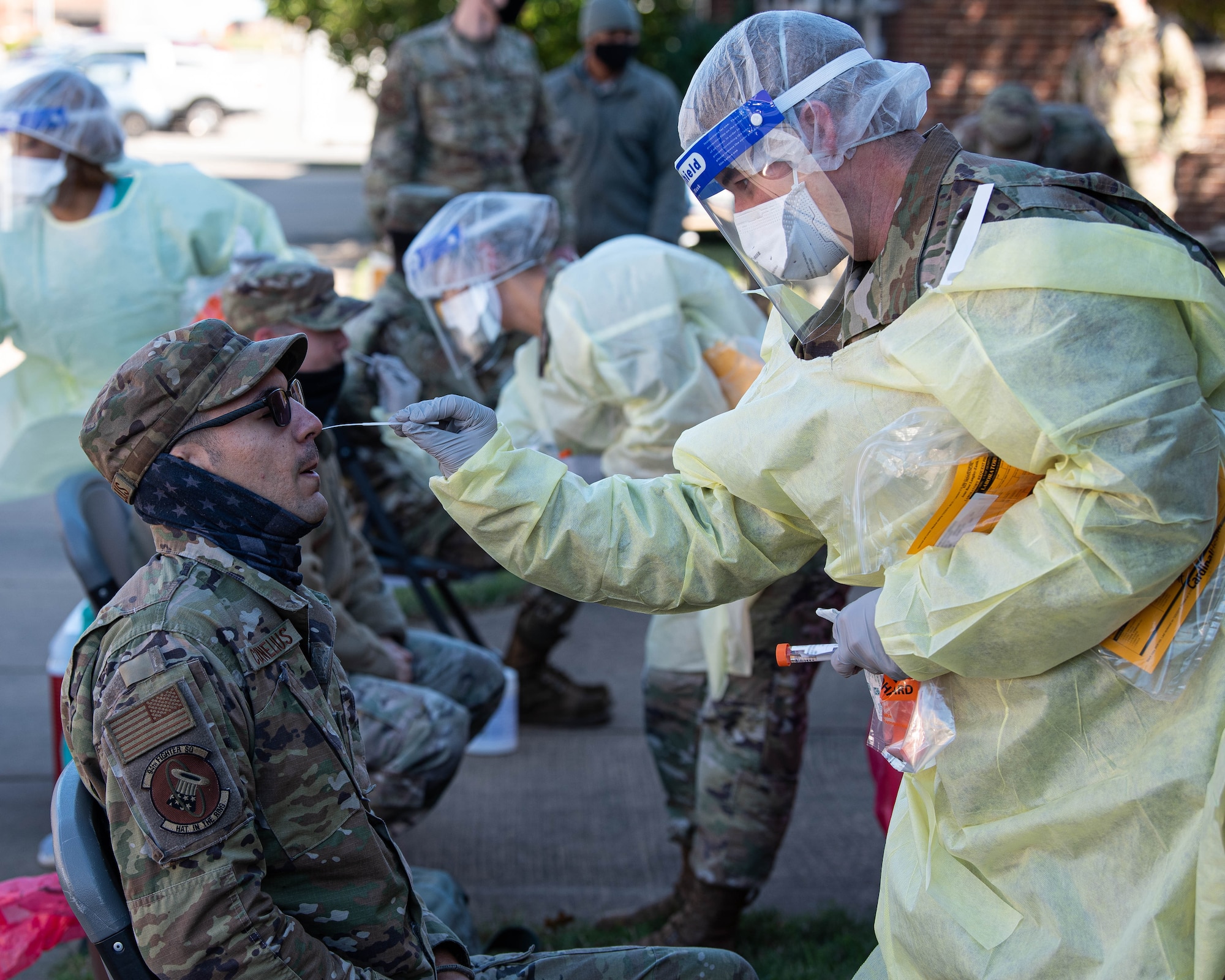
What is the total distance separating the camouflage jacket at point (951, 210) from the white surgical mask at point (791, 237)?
0.11 metres

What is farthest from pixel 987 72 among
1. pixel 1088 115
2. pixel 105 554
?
pixel 105 554

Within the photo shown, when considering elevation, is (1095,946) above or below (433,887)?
above

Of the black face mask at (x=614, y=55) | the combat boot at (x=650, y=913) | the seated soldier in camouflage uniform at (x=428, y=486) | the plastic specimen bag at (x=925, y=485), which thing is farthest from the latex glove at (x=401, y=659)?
the black face mask at (x=614, y=55)

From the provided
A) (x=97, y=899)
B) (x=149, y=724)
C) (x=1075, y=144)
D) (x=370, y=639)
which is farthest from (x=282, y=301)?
(x=1075, y=144)

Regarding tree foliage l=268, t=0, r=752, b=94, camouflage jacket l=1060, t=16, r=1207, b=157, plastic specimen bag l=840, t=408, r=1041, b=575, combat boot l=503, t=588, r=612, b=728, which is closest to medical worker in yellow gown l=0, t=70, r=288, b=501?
combat boot l=503, t=588, r=612, b=728

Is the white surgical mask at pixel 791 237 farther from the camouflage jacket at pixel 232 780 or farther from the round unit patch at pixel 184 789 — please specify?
the round unit patch at pixel 184 789

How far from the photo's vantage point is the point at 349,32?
1127cm

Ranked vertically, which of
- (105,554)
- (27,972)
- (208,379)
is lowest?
(27,972)

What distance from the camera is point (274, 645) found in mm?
1971

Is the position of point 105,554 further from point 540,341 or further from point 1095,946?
point 1095,946

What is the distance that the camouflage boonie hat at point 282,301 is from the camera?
3445mm

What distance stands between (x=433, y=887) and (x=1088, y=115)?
5102 millimetres

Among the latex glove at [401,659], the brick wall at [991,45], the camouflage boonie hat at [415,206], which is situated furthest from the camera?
the brick wall at [991,45]

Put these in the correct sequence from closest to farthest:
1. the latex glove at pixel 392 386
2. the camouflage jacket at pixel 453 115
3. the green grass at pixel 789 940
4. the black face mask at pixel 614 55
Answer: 1. the green grass at pixel 789 940
2. the latex glove at pixel 392 386
3. the camouflage jacket at pixel 453 115
4. the black face mask at pixel 614 55
